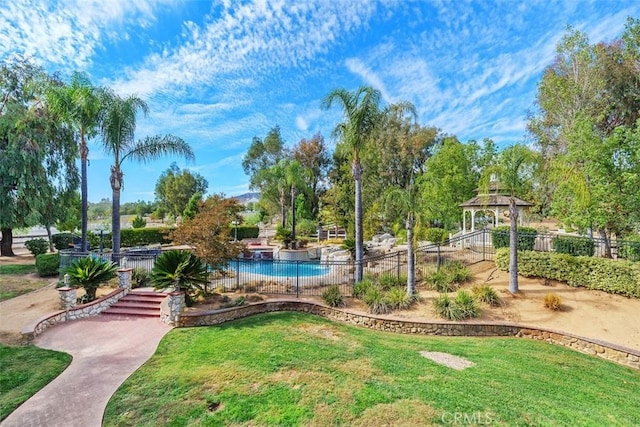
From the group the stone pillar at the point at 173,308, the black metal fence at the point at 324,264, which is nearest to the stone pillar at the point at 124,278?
the black metal fence at the point at 324,264

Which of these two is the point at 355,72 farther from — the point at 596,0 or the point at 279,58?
the point at 596,0

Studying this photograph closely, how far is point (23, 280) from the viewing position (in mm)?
13750

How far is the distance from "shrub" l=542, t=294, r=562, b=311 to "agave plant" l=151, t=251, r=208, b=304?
1155cm

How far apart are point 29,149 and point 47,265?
6.61 m

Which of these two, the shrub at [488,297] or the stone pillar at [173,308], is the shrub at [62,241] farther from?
the shrub at [488,297]

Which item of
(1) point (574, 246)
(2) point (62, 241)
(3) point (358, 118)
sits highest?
(3) point (358, 118)

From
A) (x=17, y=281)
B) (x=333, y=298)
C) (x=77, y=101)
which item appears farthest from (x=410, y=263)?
(x=17, y=281)

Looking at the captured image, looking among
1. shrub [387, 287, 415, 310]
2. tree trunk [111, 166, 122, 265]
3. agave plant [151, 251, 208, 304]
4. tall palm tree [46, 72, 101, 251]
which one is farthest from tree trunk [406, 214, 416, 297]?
tall palm tree [46, 72, 101, 251]

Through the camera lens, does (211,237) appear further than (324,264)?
No

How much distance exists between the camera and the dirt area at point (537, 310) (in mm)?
8289

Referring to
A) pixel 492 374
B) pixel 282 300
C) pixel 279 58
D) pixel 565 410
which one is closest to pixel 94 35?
pixel 279 58

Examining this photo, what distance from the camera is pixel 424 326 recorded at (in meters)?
9.23

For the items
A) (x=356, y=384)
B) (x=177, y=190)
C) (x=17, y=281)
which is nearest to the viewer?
(x=356, y=384)

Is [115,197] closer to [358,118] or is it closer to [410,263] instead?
[358,118]
